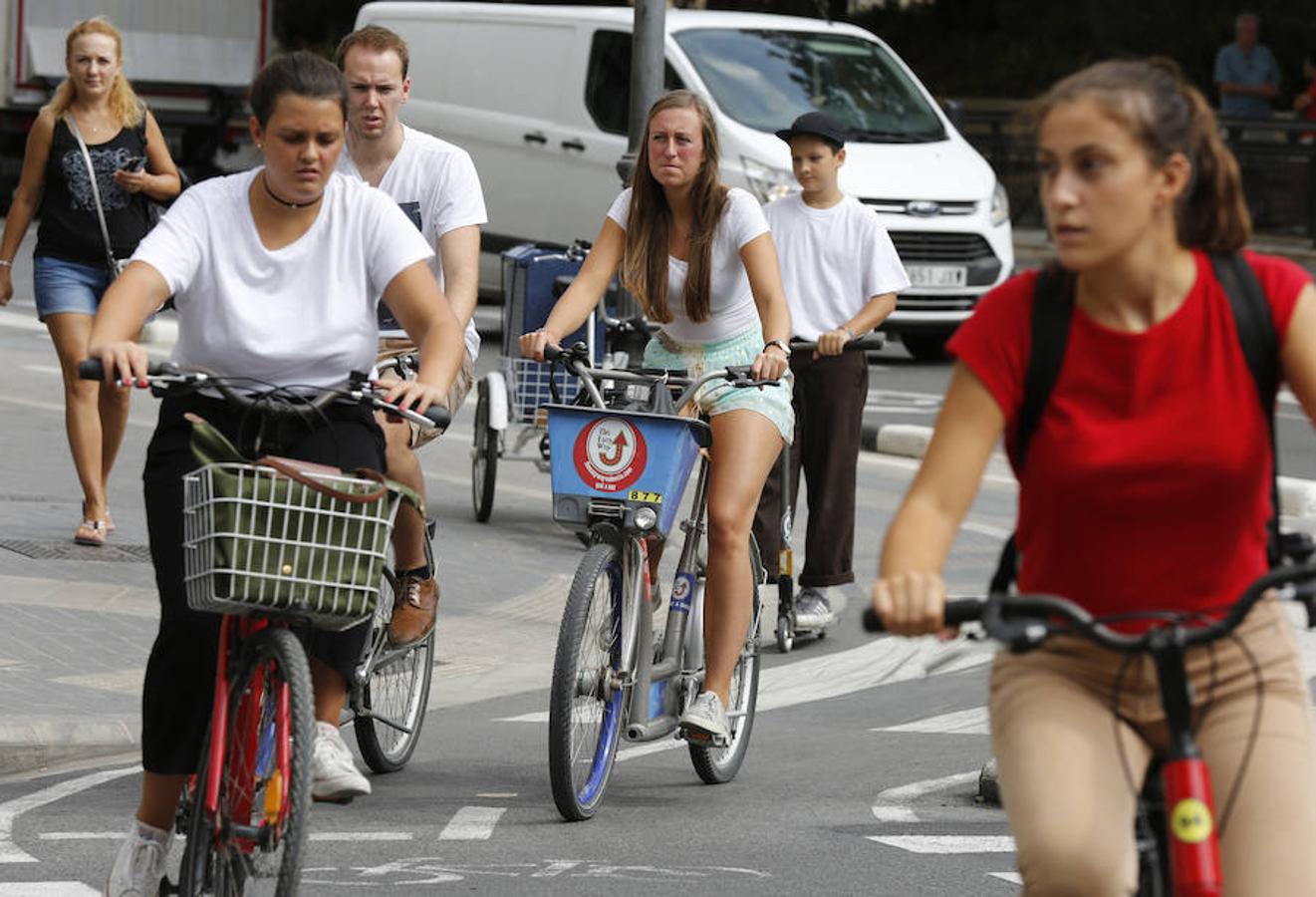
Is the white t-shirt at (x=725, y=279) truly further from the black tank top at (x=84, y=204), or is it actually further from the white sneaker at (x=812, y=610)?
the black tank top at (x=84, y=204)

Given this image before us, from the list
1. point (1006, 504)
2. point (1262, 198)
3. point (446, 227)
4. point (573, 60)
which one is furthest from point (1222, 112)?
point (446, 227)

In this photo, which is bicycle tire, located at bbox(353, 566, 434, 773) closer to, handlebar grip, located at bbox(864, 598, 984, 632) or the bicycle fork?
handlebar grip, located at bbox(864, 598, 984, 632)

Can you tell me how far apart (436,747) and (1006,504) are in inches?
233

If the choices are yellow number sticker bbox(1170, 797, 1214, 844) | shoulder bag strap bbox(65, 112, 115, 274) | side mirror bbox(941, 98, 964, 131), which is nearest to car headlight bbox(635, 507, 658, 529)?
yellow number sticker bbox(1170, 797, 1214, 844)

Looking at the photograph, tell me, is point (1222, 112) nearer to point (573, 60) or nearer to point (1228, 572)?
point (573, 60)

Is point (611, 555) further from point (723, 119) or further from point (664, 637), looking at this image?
point (723, 119)

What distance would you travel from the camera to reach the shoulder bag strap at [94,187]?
10.2 meters

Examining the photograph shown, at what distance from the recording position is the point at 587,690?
21.7 ft

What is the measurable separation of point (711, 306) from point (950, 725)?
5.14ft

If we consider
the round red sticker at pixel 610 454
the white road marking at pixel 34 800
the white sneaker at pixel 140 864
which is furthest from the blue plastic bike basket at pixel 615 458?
the white sneaker at pixel 140 864

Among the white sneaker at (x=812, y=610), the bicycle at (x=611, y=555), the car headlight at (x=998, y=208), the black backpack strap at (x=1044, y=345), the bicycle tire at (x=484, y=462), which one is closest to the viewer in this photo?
the black backpack strap at (x=1044, y=345)

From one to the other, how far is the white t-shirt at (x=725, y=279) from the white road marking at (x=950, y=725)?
1.37m

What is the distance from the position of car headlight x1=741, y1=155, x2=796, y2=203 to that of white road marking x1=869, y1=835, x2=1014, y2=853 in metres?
10.9

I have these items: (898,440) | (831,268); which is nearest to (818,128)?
(831,268)
